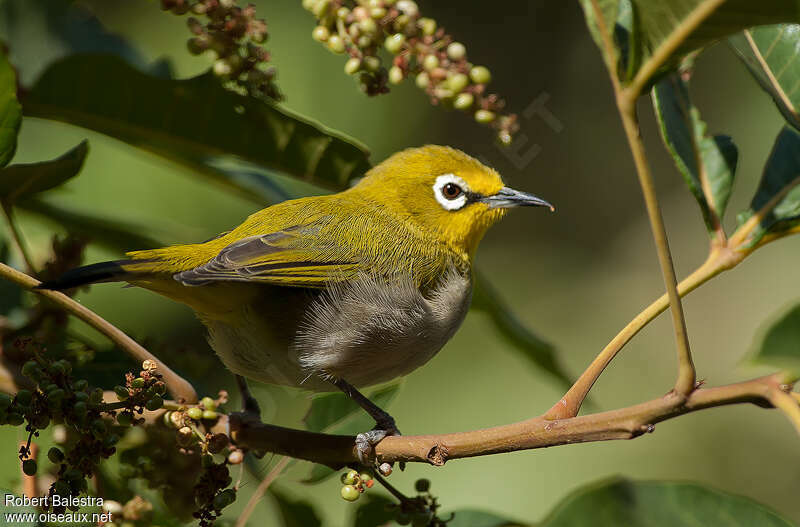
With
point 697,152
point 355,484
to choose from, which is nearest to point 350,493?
point 355,484

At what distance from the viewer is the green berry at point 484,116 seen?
7.10ft

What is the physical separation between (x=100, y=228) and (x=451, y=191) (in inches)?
51.2

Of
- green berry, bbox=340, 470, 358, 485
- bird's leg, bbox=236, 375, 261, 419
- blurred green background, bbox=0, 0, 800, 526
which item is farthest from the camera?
blurred green background, bbox=0, 0, 800, 526

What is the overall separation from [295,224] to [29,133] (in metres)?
1.20

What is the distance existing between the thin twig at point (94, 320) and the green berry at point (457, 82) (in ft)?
3.26

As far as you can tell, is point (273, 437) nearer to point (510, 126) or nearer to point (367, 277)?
point (367, 277)

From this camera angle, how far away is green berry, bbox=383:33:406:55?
7.30ft

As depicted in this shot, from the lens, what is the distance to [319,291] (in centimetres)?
273

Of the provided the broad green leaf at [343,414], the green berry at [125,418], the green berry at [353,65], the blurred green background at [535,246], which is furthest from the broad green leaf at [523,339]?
the green berry at [125,418]

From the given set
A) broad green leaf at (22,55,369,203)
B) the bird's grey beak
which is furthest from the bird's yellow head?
broad green leaf at (22,55,369,203)

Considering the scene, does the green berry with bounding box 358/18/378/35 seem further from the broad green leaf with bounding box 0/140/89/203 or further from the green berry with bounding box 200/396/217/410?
the green berry with bounding box 200/396/217/410

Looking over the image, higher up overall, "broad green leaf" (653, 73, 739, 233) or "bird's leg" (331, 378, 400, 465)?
"broad green leaf" (653, 73, 739, 233)

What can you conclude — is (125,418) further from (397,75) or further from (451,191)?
(451,191)

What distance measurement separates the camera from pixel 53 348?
7.93 ft
